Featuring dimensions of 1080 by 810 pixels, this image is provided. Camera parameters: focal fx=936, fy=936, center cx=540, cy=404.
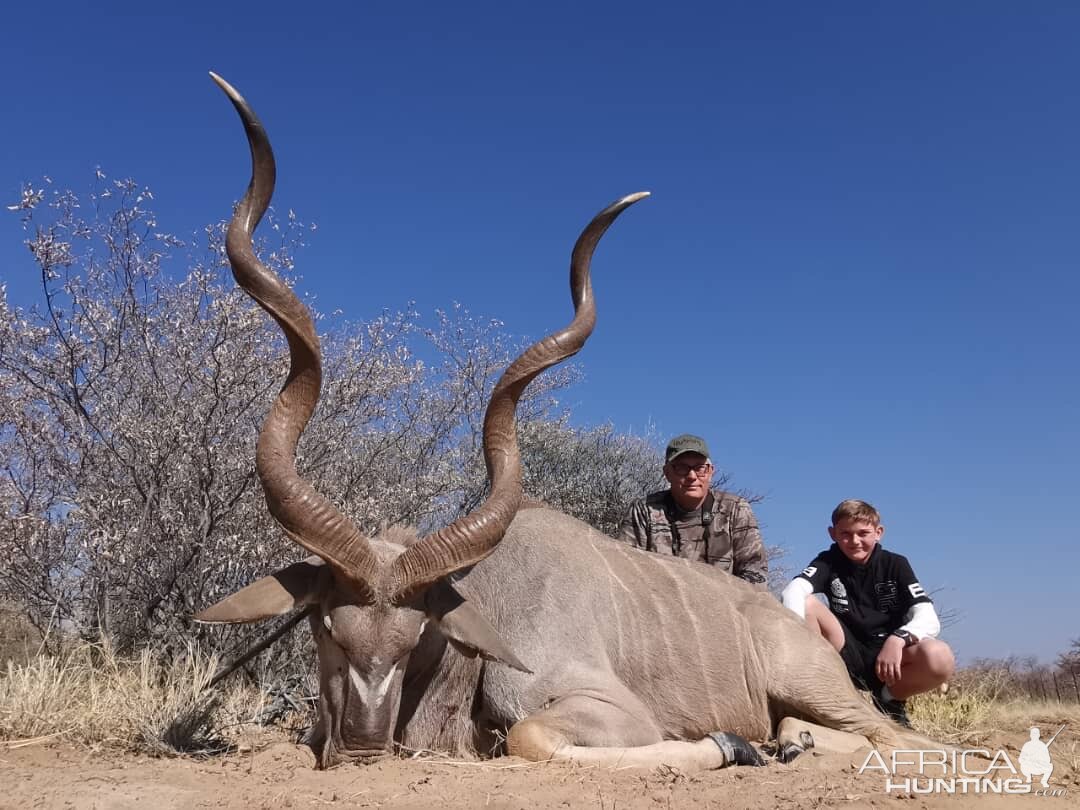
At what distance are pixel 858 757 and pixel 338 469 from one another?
16.2ft

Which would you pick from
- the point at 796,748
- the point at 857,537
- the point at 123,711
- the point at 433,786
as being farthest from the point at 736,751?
the point at 123,711

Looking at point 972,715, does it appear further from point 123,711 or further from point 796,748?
point 123,711

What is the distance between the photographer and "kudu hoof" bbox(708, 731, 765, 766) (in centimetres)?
371

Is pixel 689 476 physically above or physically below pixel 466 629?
above

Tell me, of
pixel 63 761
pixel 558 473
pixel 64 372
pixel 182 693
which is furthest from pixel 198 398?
pixel 558 473

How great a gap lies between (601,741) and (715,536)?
3.08m

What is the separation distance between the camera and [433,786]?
115 inches

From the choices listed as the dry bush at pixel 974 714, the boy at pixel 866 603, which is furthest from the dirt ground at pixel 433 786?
the dry bush at pixel 974 714

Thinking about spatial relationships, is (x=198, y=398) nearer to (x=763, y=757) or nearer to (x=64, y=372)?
(x=64, y=372)

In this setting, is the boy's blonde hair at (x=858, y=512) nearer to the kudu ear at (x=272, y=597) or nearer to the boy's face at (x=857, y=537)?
the boy's face at (x=857, y=537)

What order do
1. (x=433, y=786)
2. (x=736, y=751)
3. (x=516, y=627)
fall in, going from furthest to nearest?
(x=516, y=627)
(x=736, y=751)
(x=433, y=786)

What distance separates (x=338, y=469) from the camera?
7582 mm

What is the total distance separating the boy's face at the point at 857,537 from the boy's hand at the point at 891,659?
541 millimetres

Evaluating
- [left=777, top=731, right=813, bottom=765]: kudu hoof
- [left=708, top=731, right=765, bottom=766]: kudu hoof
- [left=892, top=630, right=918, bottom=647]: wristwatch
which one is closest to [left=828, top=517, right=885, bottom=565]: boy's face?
[left=892, top=630, right=918, bottom=647]: wristwatch
